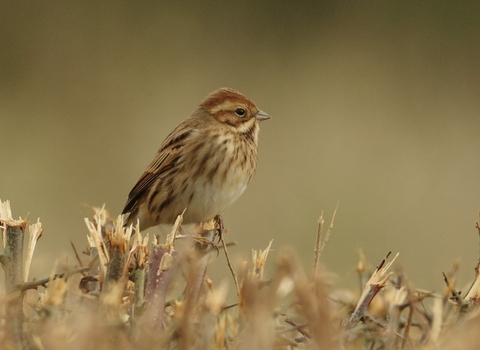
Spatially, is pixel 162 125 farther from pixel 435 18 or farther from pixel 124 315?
pixel 124 315

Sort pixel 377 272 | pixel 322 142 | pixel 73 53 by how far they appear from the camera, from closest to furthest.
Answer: pixel 377 272 < pixel 322 142 < pixel 73 53

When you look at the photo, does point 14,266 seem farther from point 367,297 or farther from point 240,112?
point 240,112

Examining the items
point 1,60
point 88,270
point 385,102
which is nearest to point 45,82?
point 1,60

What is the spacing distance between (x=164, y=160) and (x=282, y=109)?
4.18 metres

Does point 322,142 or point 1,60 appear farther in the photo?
point 1,60

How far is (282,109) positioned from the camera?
27.4ft

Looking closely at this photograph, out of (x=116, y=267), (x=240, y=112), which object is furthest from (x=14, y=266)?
(x=240, y=112)

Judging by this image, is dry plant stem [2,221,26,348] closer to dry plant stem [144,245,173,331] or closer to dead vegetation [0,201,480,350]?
dead vegetation [0,201,480,350]

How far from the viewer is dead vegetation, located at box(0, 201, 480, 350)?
1.34m

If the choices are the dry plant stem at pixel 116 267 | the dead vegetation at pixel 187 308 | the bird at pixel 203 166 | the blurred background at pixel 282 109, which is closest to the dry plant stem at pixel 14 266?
the dead vegetation at pixel 187 308

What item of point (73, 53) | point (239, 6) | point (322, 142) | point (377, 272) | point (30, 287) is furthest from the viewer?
point (239, 6)

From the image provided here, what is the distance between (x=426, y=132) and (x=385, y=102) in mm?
747

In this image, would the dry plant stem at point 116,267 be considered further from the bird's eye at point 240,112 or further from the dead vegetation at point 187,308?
the bird's eye at point 240,112

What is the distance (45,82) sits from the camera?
864 centimetres
